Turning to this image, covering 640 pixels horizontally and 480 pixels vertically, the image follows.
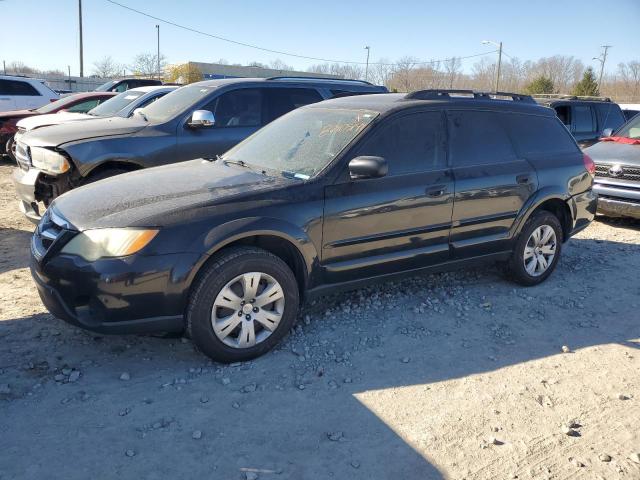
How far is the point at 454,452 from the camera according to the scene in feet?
9.43

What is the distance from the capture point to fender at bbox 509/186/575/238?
503cm

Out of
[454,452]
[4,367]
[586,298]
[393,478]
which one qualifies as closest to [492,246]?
[586,298]

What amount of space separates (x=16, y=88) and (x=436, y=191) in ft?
45.4

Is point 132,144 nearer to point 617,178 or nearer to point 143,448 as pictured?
point 143,448

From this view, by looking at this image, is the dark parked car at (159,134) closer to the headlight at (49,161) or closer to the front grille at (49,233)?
the headlight at (49,161)

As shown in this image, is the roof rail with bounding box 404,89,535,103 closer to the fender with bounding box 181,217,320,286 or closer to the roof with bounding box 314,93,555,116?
the roof with bounding box 314,93,555,116

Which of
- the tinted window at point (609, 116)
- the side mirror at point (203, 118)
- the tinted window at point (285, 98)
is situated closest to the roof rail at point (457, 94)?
the side mirror at point (203, 118)

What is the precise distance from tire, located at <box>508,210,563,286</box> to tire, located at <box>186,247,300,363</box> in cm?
240

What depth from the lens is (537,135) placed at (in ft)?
17.4

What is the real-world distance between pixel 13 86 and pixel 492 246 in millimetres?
14020

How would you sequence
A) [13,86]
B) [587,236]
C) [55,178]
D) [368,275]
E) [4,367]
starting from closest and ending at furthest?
1. [4,367]
2. [368,275]
3. [55,178]
4. [587,236]
5. [13,86]

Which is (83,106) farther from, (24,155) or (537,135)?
(537,135)

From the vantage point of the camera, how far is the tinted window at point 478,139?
4.68 m

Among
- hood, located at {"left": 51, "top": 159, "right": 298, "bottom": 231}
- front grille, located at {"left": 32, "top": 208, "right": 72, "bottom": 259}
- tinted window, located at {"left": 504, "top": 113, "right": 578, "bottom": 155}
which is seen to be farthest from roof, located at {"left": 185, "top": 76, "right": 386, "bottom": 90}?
front grille, located at {"left": 32, "top": 208, "right": 72, "bottom": 259}
